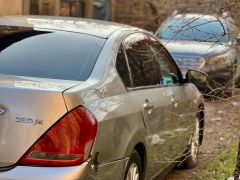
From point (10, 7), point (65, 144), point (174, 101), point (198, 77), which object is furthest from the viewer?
point (10, 7)

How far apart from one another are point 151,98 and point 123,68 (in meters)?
0.47

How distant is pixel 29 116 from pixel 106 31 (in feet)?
5.22

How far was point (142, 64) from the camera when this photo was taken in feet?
18.2

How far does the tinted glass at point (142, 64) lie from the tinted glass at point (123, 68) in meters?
0.13

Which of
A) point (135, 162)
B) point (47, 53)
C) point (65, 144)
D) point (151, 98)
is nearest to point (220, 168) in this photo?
point (151, 98)

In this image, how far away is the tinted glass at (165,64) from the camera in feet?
19.4

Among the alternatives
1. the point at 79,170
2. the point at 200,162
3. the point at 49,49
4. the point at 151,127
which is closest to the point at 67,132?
the point at 79,170

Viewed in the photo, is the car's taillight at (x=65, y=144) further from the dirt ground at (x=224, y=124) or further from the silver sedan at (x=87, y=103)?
the dirt ground at (x=224, y=124)

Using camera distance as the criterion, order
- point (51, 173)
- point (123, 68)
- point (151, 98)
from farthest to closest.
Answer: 1. point (151, 98)
2. point (123, 68)
3. point (51, 173)

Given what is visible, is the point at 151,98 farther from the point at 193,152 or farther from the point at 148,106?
the point at 193,152

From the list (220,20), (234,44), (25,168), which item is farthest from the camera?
(234,44)

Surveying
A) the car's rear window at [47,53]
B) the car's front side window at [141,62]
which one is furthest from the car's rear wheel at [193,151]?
the car's rear window at [47,53]

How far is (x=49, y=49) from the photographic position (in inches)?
185

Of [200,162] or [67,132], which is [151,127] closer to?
[67,132]
